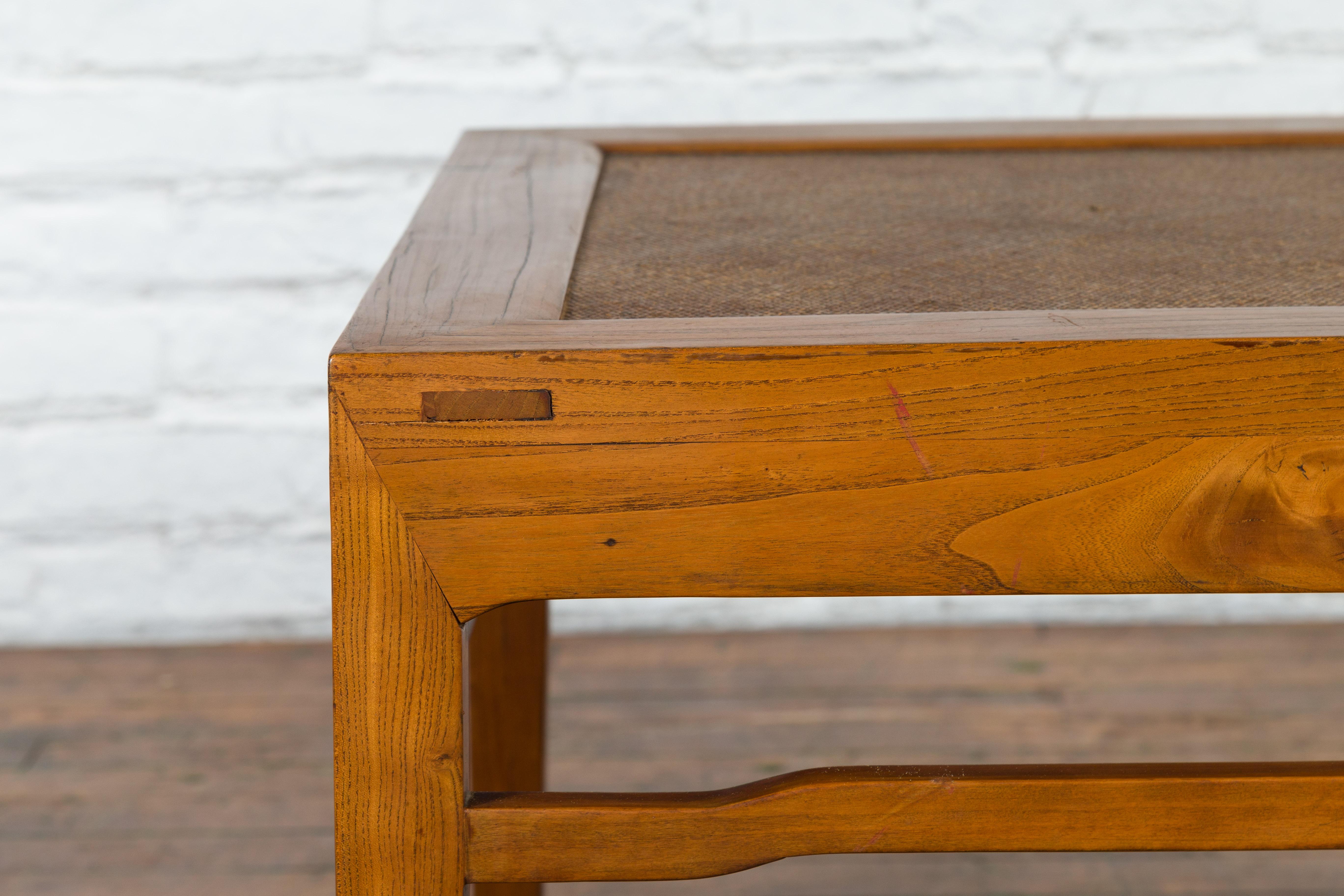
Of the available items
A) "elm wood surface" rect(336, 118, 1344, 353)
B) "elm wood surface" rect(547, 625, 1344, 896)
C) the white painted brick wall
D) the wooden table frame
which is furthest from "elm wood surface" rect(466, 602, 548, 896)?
the white painted brick wall

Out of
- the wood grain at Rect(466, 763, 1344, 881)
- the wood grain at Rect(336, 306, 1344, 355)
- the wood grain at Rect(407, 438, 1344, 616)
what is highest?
the wood grain at Rect(336, 306, 1344, 355)

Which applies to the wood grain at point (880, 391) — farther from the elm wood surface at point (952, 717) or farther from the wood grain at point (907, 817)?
the elm wood surface at point (952, 717)

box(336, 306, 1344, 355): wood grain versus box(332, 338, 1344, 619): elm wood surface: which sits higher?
box(336, 306, 1344, 355): wood grain

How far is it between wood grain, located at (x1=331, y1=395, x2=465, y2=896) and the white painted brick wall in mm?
910

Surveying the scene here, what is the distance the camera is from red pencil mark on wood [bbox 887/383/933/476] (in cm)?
36

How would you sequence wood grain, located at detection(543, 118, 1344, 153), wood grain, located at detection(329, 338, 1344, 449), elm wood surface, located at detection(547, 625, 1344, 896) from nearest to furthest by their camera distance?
1. wood grain, located at detection(329, 338, 1344, 449)
2. wood grain, located at detection(543, 118, 1344, 153)
3. elm wood surface, located at detection(547, 625, 1344, 896)

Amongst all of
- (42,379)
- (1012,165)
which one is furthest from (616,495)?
(42,379)

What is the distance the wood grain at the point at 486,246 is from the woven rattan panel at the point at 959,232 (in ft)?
0.04

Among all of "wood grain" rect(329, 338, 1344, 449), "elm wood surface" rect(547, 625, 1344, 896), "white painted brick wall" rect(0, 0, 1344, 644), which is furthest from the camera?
"white painted brick wall" rect(0, 0, 1344, 644)

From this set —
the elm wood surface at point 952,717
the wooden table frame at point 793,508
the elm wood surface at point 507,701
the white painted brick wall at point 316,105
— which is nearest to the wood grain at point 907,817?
the wooden table frame at point 793,508

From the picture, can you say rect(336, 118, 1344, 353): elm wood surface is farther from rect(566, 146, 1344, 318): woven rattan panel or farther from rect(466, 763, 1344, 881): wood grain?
rect(466, 763, 1344, 881): wood grain

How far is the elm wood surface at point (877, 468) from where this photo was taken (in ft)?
1.17

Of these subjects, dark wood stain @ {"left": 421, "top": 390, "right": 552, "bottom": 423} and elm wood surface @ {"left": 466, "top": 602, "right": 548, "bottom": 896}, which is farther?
elm wood surface @ {"left": 466, "top": 602, "right": 548, "bottom": 896}

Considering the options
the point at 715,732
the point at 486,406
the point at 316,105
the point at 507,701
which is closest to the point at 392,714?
the point at 486,406
